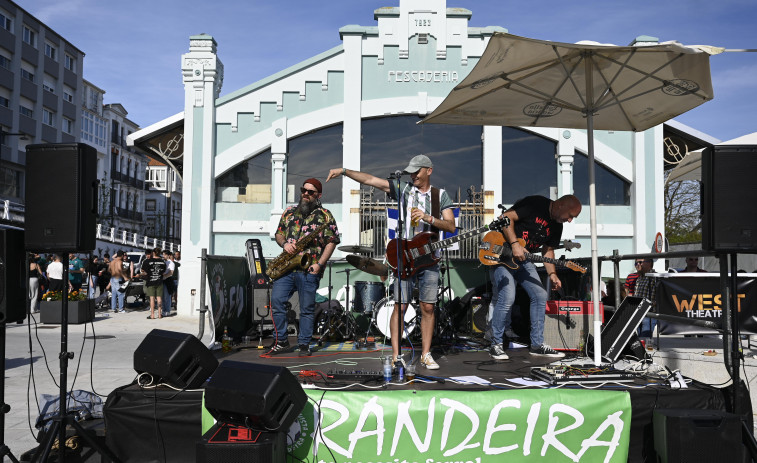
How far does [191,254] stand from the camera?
1512 centimetres

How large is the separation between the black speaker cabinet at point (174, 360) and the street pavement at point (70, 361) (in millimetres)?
603

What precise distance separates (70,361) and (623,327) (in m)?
8.22

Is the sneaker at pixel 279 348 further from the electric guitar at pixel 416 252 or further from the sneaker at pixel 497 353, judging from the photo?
the sneaker at pixel 497 353

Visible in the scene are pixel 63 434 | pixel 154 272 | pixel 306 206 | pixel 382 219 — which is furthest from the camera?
pixel 154 272

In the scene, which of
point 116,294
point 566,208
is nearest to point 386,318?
point 566,208

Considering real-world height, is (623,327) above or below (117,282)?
above

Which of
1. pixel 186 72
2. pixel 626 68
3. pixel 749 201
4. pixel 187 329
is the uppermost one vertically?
pixel 186 72

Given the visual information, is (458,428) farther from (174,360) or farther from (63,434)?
(63,434)

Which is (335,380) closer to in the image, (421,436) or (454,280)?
(421,436)

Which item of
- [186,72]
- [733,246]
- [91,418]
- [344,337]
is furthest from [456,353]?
[186,72]

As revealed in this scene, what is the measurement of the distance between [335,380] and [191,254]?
37.4ft

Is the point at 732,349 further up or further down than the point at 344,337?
further up

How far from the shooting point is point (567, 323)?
6.76m

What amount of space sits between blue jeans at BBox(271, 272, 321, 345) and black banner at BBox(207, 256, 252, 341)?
2.34 ft
